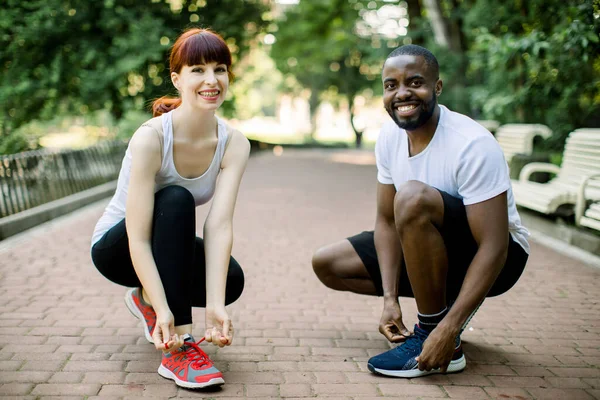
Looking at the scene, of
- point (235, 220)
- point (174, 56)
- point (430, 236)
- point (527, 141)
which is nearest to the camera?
point (430, 236)

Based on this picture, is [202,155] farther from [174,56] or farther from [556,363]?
[556,363]

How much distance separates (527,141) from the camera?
896 centimetres

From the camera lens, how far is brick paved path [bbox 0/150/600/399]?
293cm

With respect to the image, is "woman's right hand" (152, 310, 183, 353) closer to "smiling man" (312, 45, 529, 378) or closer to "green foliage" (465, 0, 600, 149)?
"smiling man" (312, 45, 529, 378)

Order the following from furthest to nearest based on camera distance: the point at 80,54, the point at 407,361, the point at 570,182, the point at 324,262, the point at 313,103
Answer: the point at 313,103
the point at 80,54
the point at 570,182
the point at 324,262
the point at 407,361

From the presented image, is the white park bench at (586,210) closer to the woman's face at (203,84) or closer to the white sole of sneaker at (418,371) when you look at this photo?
the white sole of sneaker at (418,371)

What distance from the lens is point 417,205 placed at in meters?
2.90

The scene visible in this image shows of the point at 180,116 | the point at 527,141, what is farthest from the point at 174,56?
the point at 527,141

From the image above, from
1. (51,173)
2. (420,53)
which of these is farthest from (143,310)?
(51,173)

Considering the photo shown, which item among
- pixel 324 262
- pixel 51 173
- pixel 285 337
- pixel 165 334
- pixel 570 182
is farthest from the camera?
pixel 51 173

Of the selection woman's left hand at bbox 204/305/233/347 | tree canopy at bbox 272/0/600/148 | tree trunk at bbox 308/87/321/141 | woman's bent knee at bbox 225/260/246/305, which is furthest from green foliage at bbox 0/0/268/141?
tree trunk at bbox 308/87/321/141

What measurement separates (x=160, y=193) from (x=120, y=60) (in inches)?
512

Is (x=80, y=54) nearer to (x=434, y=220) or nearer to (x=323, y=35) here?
(x=323, y=35)

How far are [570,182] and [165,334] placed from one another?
5.54 meters
